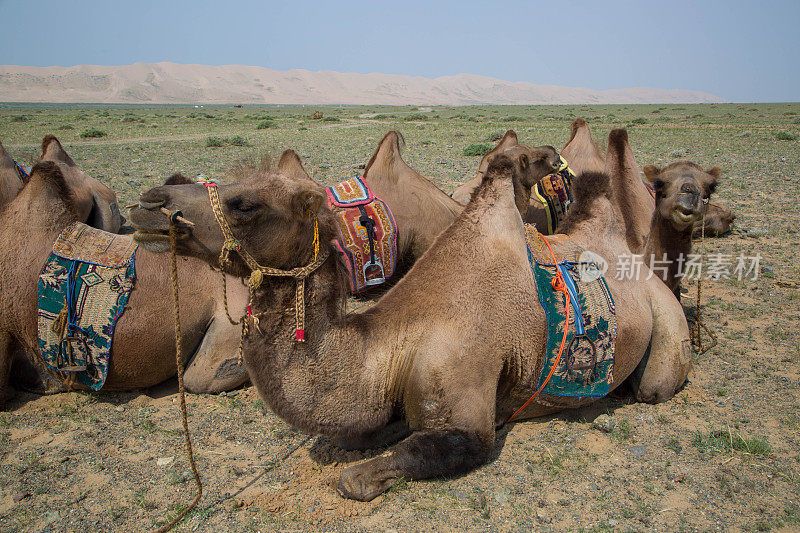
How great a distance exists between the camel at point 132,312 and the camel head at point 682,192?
382 cm

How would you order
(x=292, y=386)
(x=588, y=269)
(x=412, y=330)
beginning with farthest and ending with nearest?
(x=588, y=269) < (x=412, y=330) < (x=292, y=386)

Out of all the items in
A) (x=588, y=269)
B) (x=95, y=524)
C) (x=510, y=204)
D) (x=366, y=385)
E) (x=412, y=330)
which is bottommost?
(x=95, y=524)

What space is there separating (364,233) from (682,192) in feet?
9.62

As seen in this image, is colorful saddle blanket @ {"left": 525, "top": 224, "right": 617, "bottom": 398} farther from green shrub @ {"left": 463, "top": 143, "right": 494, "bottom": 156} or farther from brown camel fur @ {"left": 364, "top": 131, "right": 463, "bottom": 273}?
green shrub @ {"left": 463, "top": 143, "right": 494, "bottom": 156}

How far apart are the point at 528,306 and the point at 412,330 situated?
30.0 inches

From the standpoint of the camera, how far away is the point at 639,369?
4.25 meters

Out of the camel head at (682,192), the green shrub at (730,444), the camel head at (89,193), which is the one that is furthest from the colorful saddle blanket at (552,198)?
the camel head at (89,193)

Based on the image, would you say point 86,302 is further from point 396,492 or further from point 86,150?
point 86,150

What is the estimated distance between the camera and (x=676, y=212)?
16.7 feet

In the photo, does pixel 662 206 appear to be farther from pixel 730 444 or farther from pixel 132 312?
pixel 132 312

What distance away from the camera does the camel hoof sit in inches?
121

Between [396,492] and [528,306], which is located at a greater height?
[528,306]

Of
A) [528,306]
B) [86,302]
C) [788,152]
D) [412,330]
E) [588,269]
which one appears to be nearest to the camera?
[412,330]

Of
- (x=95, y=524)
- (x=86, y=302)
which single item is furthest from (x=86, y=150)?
(x=95, y=524)
